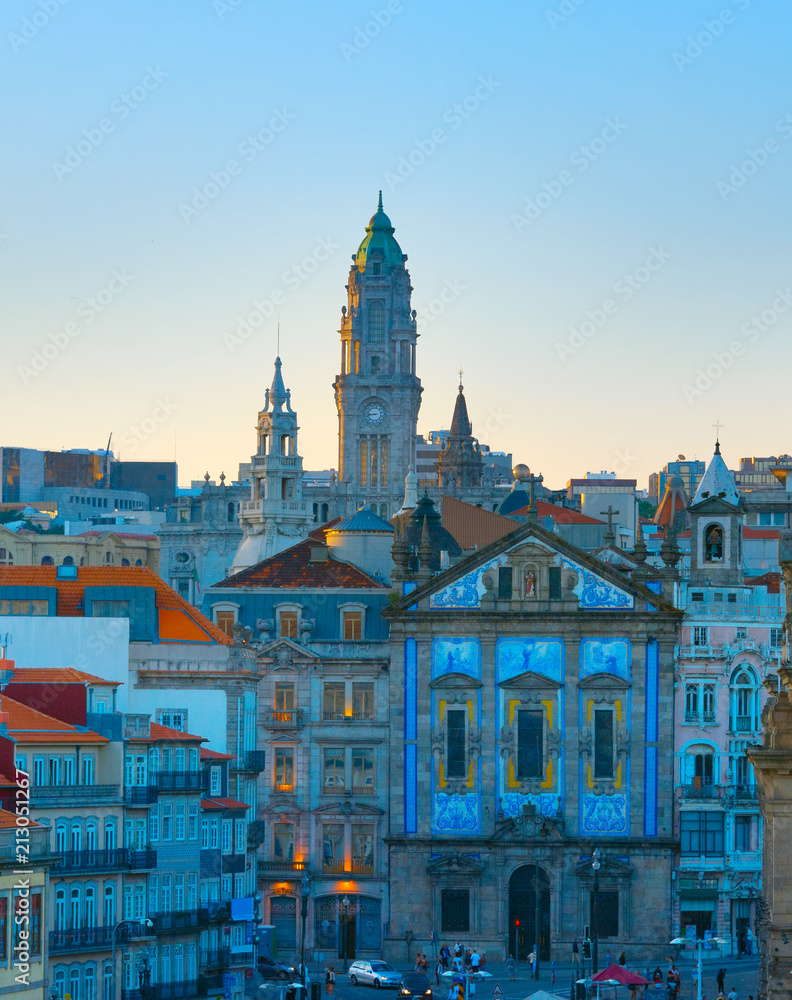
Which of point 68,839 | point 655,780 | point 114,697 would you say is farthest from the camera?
point 655,780

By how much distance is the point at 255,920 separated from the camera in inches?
4665

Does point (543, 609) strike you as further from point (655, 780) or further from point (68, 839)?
point (68, 839)

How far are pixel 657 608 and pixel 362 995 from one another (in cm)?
2329

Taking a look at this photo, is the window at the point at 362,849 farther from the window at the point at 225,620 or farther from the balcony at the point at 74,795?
the balcony at the point at 74,795

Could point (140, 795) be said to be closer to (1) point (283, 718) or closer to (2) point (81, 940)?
(2) point (81, 940)

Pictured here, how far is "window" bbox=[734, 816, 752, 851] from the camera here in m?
131

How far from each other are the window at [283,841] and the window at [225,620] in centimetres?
1077

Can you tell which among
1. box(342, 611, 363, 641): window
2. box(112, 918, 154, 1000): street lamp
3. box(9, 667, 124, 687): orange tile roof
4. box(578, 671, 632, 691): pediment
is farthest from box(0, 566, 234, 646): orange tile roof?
box(112, 918, 154, 1000): street lamp

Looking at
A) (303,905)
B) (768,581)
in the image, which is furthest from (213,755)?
(768,581)

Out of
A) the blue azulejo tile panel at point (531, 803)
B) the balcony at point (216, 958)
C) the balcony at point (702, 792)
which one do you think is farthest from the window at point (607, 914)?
the balcony at point (216, 958)

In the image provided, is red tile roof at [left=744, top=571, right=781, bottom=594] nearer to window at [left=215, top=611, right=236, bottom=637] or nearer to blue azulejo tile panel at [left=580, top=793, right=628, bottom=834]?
blue azulejo tile panel at [left=580, top=793, right=628, bottom=834]

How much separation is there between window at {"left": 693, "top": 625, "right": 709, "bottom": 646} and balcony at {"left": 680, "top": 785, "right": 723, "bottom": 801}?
6.28 metres

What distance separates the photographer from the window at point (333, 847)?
132250mm

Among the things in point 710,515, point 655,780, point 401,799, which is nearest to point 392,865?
point 401,799
